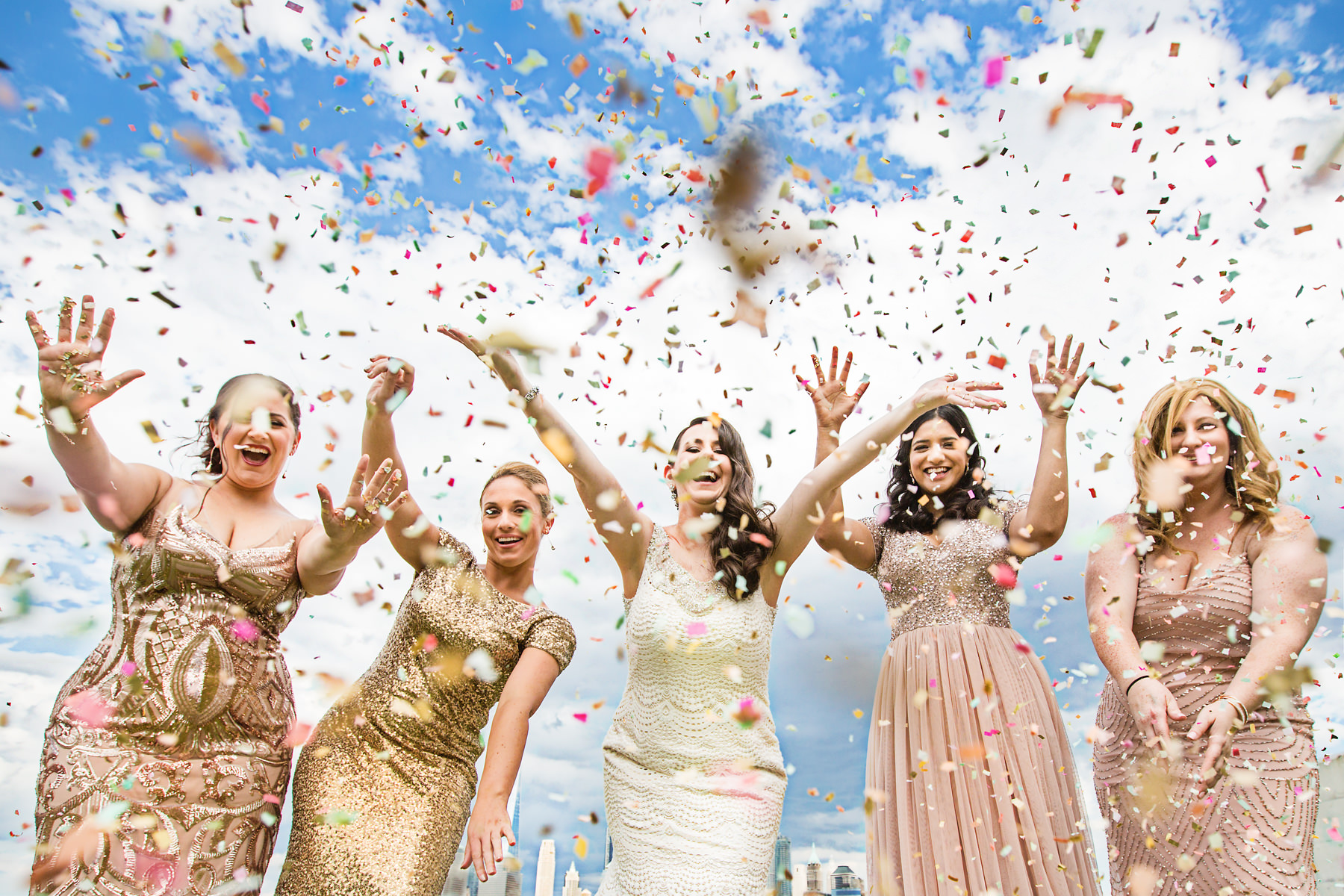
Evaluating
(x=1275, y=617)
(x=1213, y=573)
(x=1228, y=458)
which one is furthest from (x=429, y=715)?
(x=1228, y=458)

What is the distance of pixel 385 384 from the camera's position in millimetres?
3611

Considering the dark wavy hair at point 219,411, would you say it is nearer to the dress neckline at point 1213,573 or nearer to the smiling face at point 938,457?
the smiling face at point 938,457

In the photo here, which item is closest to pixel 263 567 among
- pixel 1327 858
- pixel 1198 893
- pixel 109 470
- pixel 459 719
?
pixel 109 470

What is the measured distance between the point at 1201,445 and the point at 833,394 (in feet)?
4.88

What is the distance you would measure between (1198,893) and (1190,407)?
6.08 feet

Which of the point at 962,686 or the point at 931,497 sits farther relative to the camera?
the point at 931,497

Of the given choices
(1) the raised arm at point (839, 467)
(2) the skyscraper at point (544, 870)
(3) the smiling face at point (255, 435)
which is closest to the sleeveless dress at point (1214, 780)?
(1) the raised arm at point (839, 467)

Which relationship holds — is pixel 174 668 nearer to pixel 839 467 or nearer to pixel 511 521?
pixel 511 521

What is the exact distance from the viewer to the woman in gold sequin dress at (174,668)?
301 cm

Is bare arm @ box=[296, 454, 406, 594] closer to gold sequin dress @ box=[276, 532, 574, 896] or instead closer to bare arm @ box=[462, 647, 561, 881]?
gold sequin dress @ box=[276, 532, 574, 896]

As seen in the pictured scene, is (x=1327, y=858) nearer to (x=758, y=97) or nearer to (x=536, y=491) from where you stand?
(x=536, y=491)

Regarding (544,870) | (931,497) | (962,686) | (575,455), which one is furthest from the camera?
(544,870)

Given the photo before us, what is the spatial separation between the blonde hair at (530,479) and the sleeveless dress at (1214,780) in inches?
96.7

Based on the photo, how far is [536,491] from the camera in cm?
392
